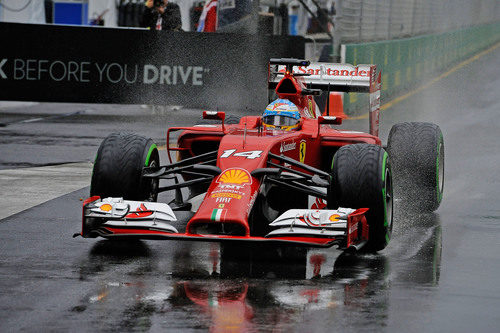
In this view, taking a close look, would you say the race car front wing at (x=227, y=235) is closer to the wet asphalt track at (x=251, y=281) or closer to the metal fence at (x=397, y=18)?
the wet asphalt track at (x=251, y=281)

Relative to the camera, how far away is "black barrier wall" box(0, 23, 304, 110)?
20359 mm

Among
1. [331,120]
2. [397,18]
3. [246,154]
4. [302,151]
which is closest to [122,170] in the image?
[246,154]

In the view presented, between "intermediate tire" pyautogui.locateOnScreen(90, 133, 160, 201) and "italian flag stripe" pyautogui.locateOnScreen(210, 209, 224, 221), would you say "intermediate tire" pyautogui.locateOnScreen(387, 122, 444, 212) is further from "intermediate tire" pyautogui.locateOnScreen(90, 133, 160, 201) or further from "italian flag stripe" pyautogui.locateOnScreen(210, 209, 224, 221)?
"italian flag stripe" pyautogui.locateOnScreen(210, 209, 224, 221)

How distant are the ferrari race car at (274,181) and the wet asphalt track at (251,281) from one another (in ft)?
0.91

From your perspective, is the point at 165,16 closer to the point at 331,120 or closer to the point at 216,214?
the point at 331,120

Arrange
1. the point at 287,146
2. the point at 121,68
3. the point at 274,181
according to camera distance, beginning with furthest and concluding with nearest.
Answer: the point at 121,68, the point at 287,146, the point at 274,181

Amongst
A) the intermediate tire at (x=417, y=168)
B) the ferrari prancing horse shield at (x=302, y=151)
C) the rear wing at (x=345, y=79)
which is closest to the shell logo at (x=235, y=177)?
the ferrari prancing horse shield at (x=302, y=151)

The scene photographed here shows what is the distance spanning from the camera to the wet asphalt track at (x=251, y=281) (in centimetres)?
658

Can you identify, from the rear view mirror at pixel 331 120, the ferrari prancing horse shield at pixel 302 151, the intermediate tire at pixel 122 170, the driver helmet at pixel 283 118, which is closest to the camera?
the intermediate tire at pixel 122 170

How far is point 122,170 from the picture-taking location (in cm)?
905

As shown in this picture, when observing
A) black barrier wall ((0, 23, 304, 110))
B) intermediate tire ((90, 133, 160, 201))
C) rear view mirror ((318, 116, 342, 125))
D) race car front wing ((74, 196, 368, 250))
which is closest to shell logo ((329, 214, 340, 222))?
race car front wing ((74, 196, 368, 250))

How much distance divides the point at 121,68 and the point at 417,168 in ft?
35.0

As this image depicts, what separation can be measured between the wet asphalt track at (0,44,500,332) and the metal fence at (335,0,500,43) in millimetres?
10874

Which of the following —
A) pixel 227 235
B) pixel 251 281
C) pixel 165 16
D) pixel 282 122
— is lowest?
pixel 251 281
